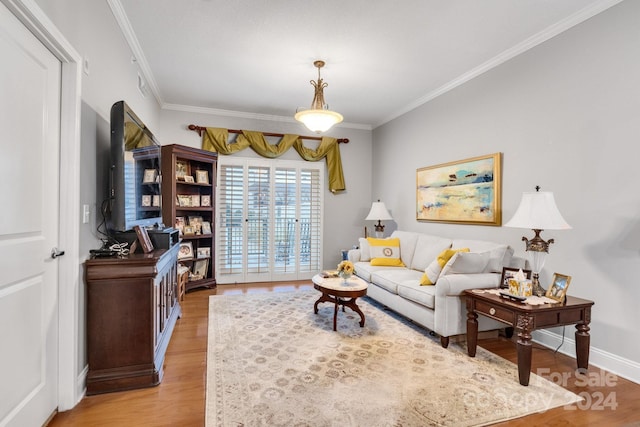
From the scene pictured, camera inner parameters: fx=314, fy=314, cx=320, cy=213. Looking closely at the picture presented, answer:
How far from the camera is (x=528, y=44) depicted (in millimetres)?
3066

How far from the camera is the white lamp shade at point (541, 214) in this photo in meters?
2.41

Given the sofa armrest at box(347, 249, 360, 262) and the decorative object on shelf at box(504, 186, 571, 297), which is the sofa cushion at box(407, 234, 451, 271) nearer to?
the sofa armrest at box(347, 249, 360, 262)

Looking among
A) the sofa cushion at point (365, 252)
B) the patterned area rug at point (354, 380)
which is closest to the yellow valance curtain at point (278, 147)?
the sofa cushion at point (365, 252)

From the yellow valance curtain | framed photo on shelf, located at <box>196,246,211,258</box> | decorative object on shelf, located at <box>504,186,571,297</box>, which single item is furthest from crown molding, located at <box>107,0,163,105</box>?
decorative object on shelf, located at <box>504,186,571,297</box>

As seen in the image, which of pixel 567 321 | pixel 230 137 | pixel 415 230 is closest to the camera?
pixel 567 321

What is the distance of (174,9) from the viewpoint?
8.68ft

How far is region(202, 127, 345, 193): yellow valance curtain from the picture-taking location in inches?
201

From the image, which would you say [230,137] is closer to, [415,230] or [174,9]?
[174,9]

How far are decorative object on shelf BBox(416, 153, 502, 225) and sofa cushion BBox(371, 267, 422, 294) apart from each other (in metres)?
0.91

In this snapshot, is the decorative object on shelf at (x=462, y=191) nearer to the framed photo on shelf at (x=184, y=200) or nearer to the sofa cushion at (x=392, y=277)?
the sofa cushion at (x=392, y=277)

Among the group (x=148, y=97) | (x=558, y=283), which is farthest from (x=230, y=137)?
(x=558, y=283)

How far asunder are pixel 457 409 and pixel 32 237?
2.62 meters

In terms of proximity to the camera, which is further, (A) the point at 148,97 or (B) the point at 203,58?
(A) the point at 148,97

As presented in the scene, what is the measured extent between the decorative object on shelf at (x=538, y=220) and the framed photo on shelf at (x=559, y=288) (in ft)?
0.21
